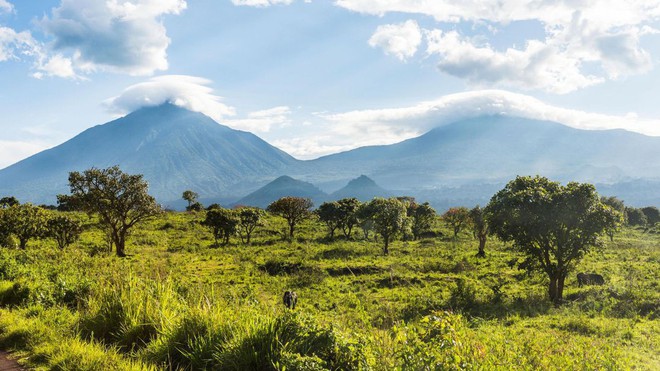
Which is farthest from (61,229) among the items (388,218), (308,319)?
(308,319)

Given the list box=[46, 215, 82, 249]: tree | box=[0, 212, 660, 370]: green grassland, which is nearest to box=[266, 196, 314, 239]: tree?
box=[46, 215, 82, 249]: tree

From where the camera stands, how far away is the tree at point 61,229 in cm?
4414

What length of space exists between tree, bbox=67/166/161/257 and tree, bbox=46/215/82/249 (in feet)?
15.7

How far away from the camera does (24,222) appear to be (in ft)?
131

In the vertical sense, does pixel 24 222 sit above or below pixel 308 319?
below

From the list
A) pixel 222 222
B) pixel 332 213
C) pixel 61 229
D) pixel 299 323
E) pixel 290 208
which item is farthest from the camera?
pixel 290 208

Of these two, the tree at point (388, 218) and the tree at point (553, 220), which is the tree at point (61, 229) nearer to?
the tree at point (388, 218)

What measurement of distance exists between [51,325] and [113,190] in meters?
38.0

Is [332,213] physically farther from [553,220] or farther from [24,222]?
[553,220]

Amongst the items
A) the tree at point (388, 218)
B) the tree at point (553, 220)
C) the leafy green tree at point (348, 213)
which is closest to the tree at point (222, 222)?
the leafy green tree at point (348, 213)

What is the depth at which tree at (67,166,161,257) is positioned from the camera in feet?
135

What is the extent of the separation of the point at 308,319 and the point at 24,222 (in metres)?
46.1

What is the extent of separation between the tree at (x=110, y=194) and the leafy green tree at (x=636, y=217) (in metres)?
112

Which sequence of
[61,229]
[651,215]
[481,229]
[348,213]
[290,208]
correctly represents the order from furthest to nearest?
[651,215] → [290,208] → [348,213] → [481,229] → [61,229]
